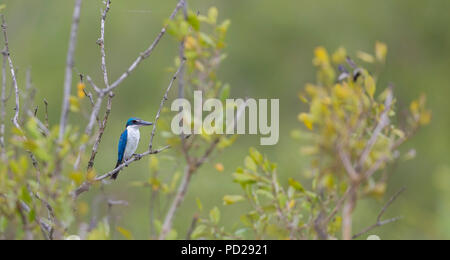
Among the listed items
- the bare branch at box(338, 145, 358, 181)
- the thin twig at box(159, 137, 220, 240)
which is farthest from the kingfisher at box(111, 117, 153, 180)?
the bare branch at box(338, 145, 358, 181)

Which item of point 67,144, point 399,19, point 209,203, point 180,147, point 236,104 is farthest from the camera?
point 399,19

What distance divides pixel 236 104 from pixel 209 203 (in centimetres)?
1138

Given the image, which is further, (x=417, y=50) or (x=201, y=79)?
(x=417, y=50)

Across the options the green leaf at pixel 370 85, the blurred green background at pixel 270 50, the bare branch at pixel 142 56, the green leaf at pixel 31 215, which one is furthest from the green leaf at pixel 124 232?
the blurred green background at pixel 270 50

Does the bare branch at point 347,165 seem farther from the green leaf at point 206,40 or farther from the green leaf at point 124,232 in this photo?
the green leaf at point 124,232

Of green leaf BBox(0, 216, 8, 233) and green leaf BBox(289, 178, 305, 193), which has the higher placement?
green leaf BBox(289, 178, 305, 193)

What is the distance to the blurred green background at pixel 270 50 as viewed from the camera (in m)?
15.8

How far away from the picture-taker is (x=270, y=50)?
18.0 m

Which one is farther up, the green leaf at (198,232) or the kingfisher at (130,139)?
the kingfisher at (130,139)

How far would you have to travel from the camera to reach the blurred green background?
1584cm

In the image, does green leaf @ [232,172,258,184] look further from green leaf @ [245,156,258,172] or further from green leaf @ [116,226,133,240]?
green leaf @ [116,226,133,240]
